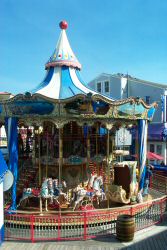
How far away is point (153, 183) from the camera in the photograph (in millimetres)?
18672

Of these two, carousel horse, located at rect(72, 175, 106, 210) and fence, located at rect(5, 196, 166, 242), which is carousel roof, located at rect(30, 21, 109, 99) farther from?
fence, located at rect(5, 196, 166, 242)

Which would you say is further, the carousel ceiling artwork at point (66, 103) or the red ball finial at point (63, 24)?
the red ball finial at point (63, 24)

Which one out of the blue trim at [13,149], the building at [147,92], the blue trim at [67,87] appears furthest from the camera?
the building at [147,92]

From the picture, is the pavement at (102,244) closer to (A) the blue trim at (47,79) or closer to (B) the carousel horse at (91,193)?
(B) the carousel horse at (91,193)

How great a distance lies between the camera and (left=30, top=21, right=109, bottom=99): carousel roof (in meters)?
14.0

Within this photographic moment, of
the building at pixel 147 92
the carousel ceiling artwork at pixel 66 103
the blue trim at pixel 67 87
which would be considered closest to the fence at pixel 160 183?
the carousel ceiling artwork at pixel 66 103

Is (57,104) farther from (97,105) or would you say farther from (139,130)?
(139,130)

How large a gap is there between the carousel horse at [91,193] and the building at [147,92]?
18.5 meters

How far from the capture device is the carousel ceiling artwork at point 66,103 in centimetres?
1214

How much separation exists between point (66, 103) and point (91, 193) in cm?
390

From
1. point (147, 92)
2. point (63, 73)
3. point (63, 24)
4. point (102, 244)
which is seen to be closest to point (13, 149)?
point (63, 73)

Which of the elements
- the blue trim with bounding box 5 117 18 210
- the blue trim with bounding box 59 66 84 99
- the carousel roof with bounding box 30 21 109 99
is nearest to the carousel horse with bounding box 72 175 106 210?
the blue trim with bounding box 5 117 18 210

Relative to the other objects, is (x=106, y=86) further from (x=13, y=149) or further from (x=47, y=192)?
(x=47, y=192)

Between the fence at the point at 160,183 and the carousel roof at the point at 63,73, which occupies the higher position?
the carousel roof at the point at 63,73
